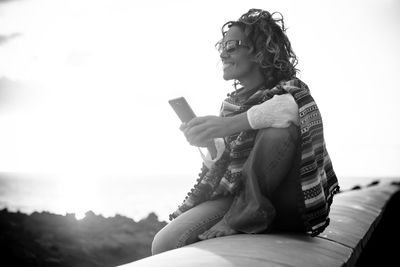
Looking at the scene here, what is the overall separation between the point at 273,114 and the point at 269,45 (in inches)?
21.9

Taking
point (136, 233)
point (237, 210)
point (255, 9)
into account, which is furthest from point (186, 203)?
point (136, 233)

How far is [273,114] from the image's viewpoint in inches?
72.4

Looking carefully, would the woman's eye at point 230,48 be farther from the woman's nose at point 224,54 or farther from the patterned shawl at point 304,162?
the patterned shawl at point 304,162

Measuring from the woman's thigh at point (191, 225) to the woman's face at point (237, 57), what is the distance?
2.44 ft

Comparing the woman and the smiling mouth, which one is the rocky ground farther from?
the smiling mouth

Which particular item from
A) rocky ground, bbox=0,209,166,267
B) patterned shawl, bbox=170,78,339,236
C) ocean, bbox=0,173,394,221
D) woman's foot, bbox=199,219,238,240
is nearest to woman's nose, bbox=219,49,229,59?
patterned shawl, bbox=170,78,339,236

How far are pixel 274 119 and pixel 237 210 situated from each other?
1.64 ft

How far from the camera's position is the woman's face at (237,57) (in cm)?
225

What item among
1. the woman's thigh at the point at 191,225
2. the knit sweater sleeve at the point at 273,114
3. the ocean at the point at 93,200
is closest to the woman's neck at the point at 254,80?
the knit sweater sleeve at the point at 273,114

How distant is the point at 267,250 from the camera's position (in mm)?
1530

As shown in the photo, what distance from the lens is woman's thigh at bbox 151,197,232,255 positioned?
2014 millimetres

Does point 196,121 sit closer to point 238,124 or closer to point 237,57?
point 238,124

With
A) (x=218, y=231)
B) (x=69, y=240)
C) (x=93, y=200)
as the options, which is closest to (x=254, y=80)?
(x=218, y=231)

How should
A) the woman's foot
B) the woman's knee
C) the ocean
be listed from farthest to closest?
the ocean, the woman's foot, the woman's knee
